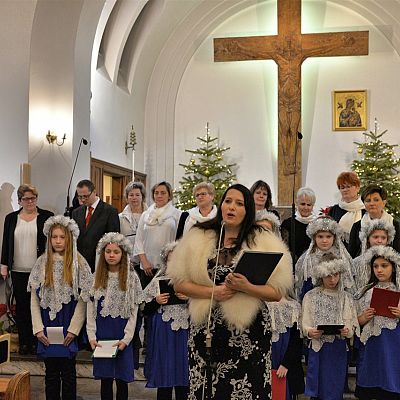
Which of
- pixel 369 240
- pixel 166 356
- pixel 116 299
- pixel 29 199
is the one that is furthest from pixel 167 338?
pixel 29 199

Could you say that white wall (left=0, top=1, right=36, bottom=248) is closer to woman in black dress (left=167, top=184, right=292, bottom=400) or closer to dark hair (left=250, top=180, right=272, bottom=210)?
dark hair (left=250, top=180, right=272, bottom=210)

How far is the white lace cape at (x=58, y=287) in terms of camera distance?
16.6ft

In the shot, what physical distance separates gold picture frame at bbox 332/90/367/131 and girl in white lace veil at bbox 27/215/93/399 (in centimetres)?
795

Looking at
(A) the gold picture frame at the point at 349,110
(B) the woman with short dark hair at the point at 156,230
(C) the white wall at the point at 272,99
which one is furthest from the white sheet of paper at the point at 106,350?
(A) the gold picture frame at the point at 349,110

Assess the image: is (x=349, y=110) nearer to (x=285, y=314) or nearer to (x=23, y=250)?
(x=23, y=250)

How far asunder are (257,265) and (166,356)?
7.25ft

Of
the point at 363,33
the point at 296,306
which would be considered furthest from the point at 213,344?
the point at 363,33

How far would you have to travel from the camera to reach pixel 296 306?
4.93 meters

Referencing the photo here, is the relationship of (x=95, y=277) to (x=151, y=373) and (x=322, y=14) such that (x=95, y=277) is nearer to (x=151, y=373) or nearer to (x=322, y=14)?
(x=151, y=373)

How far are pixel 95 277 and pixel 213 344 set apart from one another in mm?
2000

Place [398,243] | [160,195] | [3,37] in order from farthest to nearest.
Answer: [3,37] < [160,195] < [398,243]

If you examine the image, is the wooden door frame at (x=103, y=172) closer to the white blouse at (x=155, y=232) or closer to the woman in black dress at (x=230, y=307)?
the white blouse at (x=155, y=232)

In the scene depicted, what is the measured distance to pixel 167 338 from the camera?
4.97m

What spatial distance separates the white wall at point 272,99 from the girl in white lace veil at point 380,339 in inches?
291
